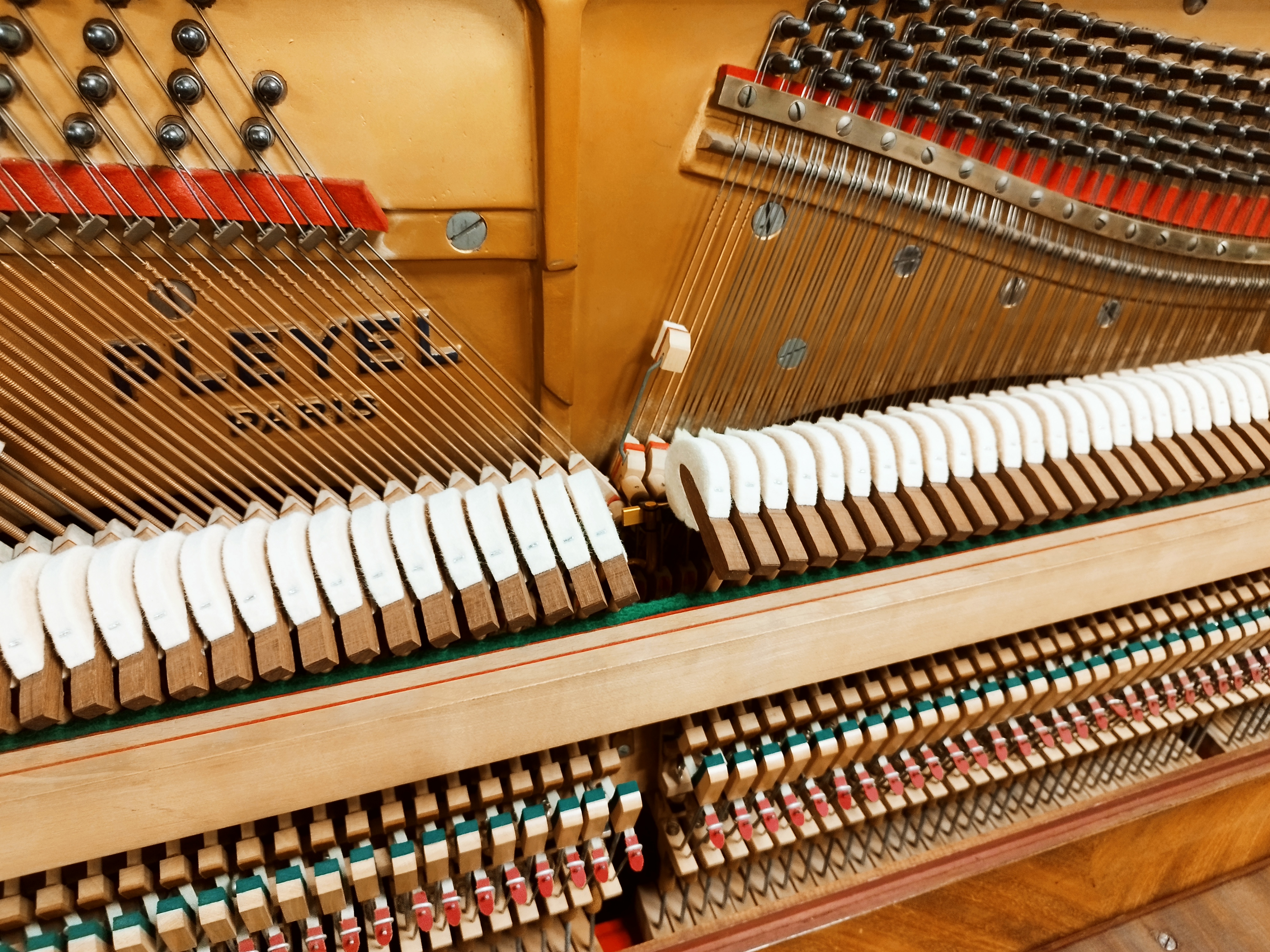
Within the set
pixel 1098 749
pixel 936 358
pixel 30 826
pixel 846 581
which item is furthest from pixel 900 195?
pixel 30 826

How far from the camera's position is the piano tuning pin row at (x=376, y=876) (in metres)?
1.15

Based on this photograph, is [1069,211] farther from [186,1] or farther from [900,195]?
[186,1]

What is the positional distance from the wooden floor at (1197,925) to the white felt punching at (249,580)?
1630 mm

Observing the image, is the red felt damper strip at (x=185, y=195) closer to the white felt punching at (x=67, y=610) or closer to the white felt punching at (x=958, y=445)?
the white felt punching at (x=67, y=610)

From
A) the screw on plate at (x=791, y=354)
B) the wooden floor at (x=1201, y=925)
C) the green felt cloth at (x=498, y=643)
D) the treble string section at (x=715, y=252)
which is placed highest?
the treble string section at (x=715, y=252)

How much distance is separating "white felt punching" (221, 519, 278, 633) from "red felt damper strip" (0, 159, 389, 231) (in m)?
0.46

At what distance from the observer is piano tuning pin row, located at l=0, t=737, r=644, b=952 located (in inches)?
45.4

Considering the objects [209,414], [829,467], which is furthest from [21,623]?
[829,467]

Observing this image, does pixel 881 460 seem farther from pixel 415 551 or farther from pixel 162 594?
pixel 162 594

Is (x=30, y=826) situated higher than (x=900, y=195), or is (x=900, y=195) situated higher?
(x=900, y=195)

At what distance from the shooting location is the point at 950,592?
1475 millimetres

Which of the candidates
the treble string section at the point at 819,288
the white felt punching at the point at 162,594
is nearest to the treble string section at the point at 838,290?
the treble string section at the point at 819,288

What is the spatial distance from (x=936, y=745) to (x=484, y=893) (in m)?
1.07

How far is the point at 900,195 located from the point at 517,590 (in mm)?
1033
